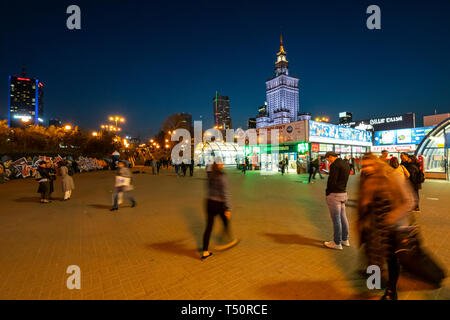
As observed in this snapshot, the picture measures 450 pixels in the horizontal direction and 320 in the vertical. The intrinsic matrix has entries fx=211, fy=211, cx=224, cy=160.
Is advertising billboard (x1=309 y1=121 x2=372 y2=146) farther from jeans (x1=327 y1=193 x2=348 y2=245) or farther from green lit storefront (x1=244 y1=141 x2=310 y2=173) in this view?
jeans (x1=327 y1=193 x2=348 y2=245)

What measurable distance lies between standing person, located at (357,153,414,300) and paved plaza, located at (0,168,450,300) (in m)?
0.43

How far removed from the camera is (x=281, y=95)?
141m

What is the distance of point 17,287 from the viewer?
3008mm

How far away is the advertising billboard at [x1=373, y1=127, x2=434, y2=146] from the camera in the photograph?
31562mm

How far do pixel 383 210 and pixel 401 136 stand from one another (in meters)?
40.9

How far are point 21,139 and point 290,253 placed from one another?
41.4 m

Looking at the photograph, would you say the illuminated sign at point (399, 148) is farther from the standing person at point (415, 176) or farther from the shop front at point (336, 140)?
the standing person at point (415, 176)

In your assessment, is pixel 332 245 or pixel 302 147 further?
pixel 302 147

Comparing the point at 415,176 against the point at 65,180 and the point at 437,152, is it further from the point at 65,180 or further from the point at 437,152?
the point at 437,152

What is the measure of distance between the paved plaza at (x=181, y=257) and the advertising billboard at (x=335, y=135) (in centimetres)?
1732

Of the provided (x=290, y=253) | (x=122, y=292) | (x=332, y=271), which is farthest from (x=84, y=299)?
Result: (x=332, y=271)

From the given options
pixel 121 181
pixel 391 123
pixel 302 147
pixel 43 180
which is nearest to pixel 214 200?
pixel 121 181

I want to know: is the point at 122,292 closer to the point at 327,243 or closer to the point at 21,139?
the point at 327,243
